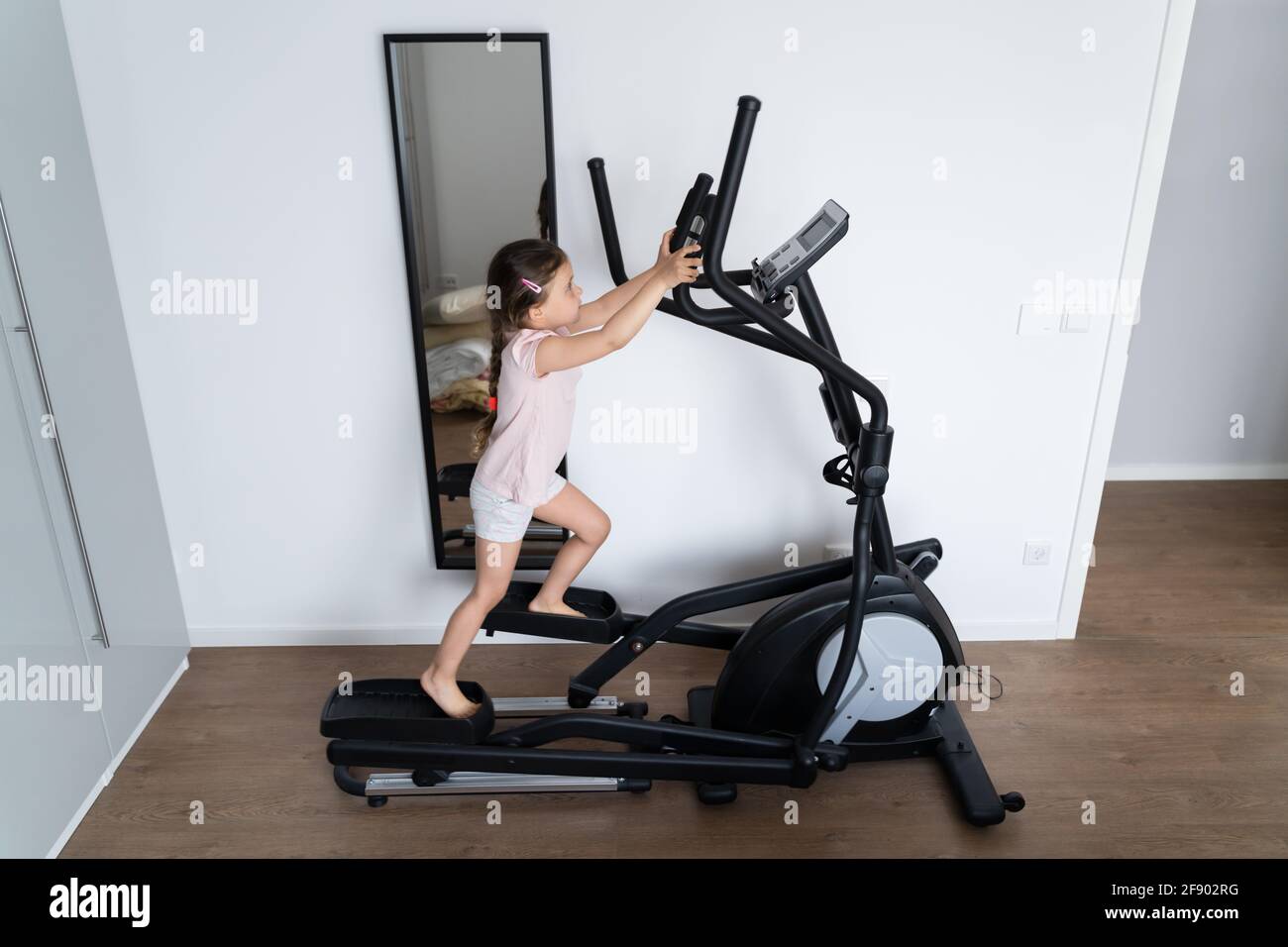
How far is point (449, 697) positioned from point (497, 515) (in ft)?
1.43

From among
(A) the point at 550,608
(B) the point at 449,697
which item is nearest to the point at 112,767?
(B) the point at 449,697

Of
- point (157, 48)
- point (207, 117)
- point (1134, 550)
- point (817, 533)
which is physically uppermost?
point (157, 48)

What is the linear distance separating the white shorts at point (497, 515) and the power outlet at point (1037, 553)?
4.85 feet

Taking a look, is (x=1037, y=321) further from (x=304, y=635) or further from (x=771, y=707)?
(x=304, y=635)

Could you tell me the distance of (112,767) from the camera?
7.56 ft

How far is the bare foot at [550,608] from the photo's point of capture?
237 cm

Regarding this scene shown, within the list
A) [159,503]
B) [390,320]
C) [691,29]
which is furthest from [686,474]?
[159,503]

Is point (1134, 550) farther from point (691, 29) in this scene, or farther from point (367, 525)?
point (367, 525)

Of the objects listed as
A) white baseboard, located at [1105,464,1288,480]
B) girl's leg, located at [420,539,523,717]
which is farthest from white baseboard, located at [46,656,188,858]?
white baseboard, located at [1105,464,1288,480]

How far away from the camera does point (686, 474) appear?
2635 mm

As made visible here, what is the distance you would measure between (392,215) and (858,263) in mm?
1194

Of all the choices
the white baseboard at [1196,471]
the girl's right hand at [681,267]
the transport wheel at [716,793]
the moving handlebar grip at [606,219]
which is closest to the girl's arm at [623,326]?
the girl's right hand at [681,267]

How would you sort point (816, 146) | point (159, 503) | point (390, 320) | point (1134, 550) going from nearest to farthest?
point (816, 146)
point (390, 320)
point (159, 503)
point (1134, 550)
